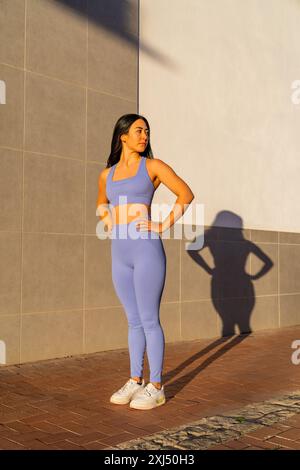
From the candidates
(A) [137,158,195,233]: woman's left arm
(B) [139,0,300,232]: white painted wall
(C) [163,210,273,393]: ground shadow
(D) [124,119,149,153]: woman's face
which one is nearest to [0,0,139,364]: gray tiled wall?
(B) [139,0,300,232]: white painted wall

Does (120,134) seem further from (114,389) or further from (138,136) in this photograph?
(114,389)

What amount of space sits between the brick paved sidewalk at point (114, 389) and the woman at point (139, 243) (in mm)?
232

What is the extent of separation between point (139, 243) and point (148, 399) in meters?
1.04

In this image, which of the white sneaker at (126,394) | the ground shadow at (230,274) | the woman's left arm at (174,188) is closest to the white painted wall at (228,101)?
the ground shadow at (230,274)

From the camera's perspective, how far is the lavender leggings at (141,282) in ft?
11.3

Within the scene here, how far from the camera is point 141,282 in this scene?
345 cm

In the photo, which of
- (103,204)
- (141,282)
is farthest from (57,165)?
(141,282)

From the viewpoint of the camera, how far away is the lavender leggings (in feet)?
11.3

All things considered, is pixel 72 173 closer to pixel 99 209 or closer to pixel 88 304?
pixel 88 304

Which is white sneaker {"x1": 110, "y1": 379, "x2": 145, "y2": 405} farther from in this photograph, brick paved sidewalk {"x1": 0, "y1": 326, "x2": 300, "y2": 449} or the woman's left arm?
the woman's left arm

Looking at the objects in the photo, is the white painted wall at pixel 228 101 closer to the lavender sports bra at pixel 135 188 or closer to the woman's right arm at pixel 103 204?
the woman's right arm at pixel 103 204

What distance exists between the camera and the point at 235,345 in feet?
21.3

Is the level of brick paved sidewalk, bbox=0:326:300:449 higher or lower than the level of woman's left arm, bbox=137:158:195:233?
lower

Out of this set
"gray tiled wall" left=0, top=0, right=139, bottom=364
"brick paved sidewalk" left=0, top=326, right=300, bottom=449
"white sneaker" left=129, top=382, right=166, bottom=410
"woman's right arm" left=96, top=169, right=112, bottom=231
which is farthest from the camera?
"gray tiled wall" left=0, top=0, right=139, bottom=364
